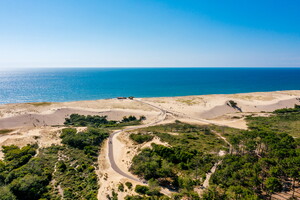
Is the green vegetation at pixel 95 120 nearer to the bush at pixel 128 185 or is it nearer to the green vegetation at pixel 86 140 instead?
the green vegetation at pixel 86 140

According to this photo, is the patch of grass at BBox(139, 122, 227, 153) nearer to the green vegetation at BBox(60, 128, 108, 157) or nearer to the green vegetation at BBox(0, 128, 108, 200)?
the green vegetation at BBox(60, 128, 108, 157)

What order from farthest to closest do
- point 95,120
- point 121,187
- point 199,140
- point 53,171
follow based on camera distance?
1. point 95,120
2. point 199,140
3. point 53,171
4. point 121,187

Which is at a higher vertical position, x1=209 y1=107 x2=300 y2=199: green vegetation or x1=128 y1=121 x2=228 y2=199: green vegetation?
x1=209 y1=107 x2=300 y2=199: green vegetation

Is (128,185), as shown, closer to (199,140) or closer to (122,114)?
(199,140)

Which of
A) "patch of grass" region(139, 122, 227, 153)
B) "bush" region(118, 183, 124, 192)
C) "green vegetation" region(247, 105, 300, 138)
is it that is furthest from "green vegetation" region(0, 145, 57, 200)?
"green vegetation" region(247, 105, 300, 138)

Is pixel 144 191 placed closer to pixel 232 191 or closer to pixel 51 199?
pixel 232 191

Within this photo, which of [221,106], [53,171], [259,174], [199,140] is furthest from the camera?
[221,106]

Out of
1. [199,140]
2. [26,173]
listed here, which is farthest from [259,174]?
[26,173]

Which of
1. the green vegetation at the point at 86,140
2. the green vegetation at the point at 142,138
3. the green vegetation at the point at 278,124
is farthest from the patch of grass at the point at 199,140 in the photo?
the green vegetation at the point at 86,140

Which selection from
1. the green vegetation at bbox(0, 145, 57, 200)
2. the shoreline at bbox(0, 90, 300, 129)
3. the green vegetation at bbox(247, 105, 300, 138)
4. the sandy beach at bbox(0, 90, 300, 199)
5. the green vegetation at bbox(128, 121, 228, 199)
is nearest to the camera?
the green vegetation at bbox(0, 145, 57, 200)

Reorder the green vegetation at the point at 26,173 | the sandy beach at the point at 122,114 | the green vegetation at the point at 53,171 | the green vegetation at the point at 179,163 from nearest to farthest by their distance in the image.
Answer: the green vegetation at the point at 26,173
the green vegetation at the point at 53,171
the green vegetation at the point at 179,163
the sandy beach at the point at 122,114

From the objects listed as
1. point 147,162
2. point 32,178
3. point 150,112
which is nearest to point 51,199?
point 32,178

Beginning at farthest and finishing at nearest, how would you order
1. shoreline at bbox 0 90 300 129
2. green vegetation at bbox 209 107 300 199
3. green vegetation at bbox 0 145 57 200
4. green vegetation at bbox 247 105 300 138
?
shoreline at bbox 0 90 300 129
green vegetation at bbox 247 105 300 138
green vegetation at bbox 0 145 57 200
green vegetation at bbox 209 107 300 199
